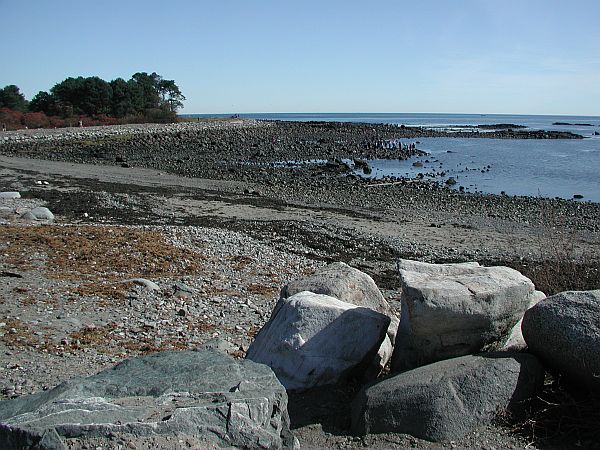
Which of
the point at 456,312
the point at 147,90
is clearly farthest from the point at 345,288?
the point at 147,90

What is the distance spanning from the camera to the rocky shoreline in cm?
738

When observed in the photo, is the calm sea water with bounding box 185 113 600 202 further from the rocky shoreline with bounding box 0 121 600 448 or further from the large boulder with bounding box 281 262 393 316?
the large boulder with bounding box 281 262 393 316

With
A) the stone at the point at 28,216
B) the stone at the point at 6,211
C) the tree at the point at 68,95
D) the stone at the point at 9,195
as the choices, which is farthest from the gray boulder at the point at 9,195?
the tree at the point at 68,95

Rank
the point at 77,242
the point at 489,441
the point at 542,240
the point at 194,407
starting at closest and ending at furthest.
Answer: the point at 194,407 → the point at 489,441 → the point at 77,242 → the point at 542,240

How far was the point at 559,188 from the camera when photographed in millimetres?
32625

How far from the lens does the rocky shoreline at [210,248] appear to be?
738cm

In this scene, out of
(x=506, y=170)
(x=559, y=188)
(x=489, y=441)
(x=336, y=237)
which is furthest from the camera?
(x=506, y=170)

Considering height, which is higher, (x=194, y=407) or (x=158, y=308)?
(x=194, y=407)

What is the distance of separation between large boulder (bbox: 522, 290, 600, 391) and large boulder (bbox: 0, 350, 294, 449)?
2.58 m

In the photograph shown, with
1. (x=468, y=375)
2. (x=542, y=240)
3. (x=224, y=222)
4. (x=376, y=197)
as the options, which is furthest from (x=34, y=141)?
(x=468, y=375)

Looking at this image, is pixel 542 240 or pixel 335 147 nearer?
pixel 542 240

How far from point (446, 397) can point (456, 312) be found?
2.58 feet

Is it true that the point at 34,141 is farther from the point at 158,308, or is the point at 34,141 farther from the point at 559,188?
the point at 158,308

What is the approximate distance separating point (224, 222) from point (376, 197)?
1002 centimetres
